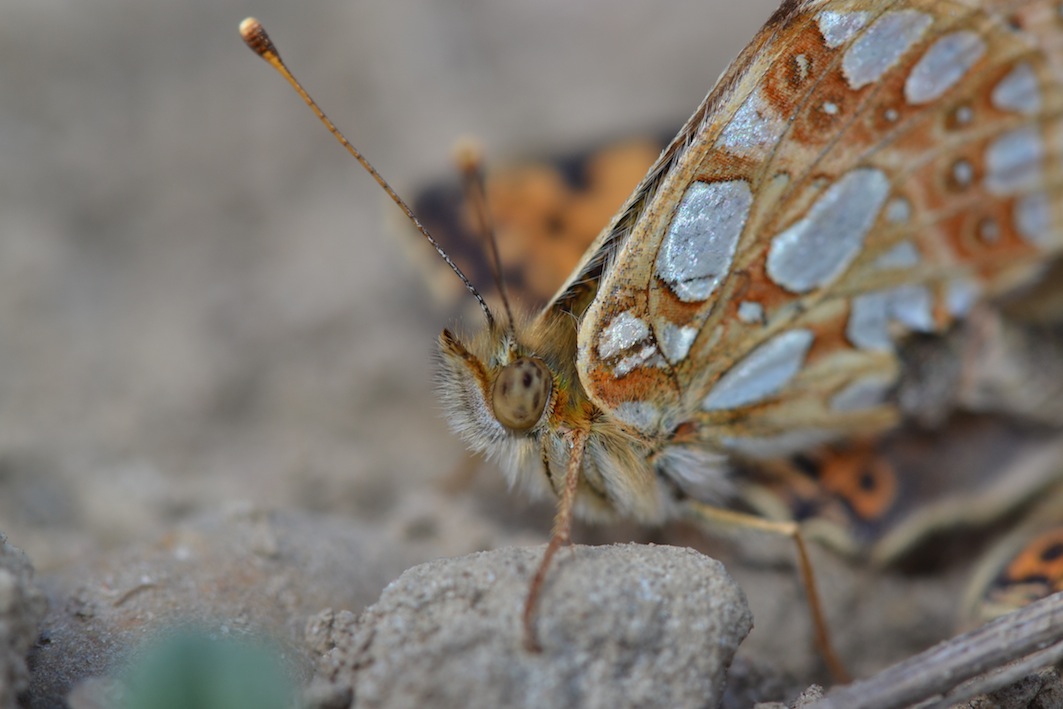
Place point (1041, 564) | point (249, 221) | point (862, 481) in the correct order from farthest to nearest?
point (249, 221), point (862, 481), point (1041, 564)

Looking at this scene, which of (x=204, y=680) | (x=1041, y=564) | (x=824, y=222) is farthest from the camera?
(x=824, y=222)

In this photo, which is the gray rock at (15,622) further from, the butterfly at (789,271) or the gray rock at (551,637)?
the butterfly at (789,271)

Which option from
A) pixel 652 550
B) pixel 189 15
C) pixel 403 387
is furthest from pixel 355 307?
pixel 652 550

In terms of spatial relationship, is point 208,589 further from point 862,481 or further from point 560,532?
point 862,481

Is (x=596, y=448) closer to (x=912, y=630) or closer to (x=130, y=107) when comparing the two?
(x=912, y=630)

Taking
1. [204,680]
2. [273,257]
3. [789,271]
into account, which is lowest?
[789,271]

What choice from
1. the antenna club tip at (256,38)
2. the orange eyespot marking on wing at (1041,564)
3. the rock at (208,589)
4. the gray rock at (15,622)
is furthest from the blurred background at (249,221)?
the antenna club tip at (256,38)

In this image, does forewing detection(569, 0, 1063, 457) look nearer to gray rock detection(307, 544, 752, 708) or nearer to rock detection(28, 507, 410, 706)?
gray rock detection(307, 544, 752, 708)

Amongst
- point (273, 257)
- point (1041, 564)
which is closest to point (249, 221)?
point (273, 257)
